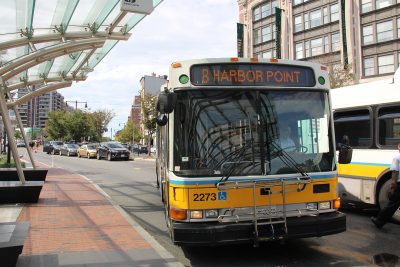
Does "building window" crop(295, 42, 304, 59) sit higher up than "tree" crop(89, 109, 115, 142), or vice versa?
"building window" crop(295, 42, 304, 59)

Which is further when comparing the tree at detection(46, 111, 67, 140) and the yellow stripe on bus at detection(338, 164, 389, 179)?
the tree at detection(46, 111, 67, 140)

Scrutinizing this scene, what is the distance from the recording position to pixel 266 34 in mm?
53750

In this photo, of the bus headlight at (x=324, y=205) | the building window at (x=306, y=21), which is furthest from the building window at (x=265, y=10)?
the bus headlight at (x=324, y=205)

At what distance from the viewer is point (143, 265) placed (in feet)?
19.1

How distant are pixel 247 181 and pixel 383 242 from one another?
3.19 m

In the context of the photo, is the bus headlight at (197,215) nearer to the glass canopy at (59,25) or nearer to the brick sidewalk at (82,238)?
the brick sidewalk at (82,238)

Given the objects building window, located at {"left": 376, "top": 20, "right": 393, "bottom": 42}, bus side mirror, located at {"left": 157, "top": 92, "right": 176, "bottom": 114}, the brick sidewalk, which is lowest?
the brick sidewalk

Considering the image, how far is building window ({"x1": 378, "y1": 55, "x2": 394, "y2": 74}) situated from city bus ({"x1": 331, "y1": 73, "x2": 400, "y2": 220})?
32.6m

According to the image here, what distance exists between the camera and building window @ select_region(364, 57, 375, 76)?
4053cm

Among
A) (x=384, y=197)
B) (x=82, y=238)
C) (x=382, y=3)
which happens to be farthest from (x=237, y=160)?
(x=382, y=3)

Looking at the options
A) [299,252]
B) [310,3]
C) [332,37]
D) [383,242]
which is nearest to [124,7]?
[299,252]

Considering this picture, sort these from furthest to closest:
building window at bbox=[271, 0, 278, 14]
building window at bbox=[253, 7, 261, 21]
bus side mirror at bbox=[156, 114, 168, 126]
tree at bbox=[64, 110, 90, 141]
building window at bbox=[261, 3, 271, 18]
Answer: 1. tree at bbox=[64, 110, 90, 141]
2. building window at bbox=[253, 7, 261, 21]
3. building window at bbox=[261, 3, 271, 18]
4. building window at bbox=[271, 0, 278, 14]
5. bus side mirror at bbox=[156, 114, 168, 126]

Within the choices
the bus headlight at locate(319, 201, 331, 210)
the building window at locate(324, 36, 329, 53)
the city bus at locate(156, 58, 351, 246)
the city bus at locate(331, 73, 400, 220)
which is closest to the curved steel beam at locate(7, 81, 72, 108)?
the city bus at locate(331, 73, 400, 220)

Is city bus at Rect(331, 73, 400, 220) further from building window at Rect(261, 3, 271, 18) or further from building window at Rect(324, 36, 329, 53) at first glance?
building window at Rect(261, 3, 271, 18)
